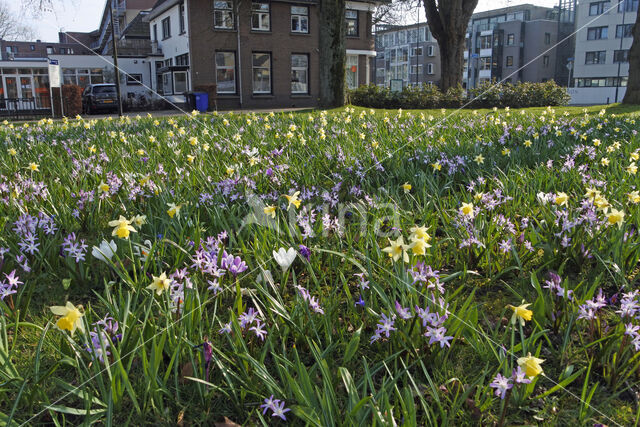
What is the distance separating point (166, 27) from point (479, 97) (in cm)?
2144

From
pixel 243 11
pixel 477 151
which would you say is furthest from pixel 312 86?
pixel 477 151

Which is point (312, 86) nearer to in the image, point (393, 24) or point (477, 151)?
point (393, 24)

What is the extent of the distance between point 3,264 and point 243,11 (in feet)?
91.2

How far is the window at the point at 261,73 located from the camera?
28.8 metres

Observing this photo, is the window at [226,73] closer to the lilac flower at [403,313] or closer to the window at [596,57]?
the lilac flower at [403,313]

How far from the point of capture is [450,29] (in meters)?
20.0

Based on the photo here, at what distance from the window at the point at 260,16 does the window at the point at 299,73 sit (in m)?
2.41

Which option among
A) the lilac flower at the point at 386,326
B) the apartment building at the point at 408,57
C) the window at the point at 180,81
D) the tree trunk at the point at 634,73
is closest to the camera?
the lilac flower at the point at 386,326

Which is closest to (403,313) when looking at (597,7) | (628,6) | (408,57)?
(628,6)

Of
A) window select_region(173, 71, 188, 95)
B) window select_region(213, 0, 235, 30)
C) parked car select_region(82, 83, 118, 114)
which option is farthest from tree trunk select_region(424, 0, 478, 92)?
parked car select_region(82, 83, 118, 114)

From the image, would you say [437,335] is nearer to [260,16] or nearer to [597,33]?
[260,16]

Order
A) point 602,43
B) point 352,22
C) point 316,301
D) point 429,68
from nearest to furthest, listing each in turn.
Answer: point 316,301 < point 352,22 < point 602,43 < point 429,68

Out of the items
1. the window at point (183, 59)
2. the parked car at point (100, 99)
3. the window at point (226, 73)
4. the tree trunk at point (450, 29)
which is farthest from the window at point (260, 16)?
the tree trunk at point (450, 29)

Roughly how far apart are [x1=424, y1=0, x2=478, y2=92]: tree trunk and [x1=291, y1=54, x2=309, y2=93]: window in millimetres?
10752
